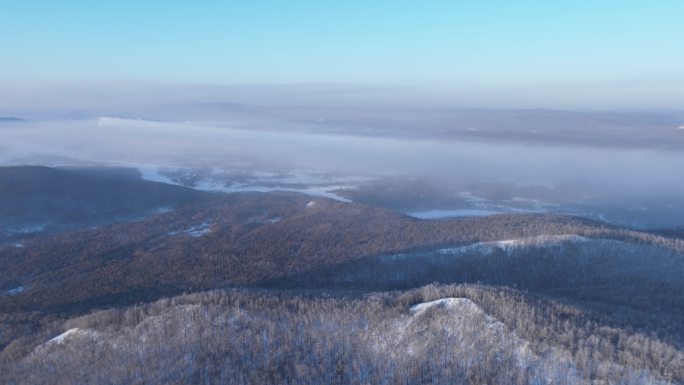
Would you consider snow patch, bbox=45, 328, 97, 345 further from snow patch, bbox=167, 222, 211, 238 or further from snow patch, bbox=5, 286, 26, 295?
snow patch, bbox=167, 222, 211, 238

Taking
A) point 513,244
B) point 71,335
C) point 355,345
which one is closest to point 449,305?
point 355,345

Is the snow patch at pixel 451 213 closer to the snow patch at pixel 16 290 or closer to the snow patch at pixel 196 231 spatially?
the snow patch at pixel 196 231

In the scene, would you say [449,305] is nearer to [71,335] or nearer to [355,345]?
[355,345]

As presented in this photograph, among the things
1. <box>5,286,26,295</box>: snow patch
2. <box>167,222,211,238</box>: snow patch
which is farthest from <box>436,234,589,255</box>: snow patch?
<box>5,286,26,295</box>: snow patch

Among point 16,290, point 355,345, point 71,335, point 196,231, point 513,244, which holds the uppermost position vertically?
point 355,345

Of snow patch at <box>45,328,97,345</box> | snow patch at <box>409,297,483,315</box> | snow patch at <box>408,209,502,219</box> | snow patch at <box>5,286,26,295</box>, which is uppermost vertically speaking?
snow patch at <box>409,297,483,315</box>

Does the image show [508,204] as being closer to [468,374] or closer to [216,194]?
[216,194]

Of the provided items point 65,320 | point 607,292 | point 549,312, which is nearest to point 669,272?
point 607,292

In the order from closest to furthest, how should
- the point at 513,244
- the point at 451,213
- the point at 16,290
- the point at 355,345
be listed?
the point at 355,345 → the point at 513,244 → the point at 16,290 → the point at 451,213
